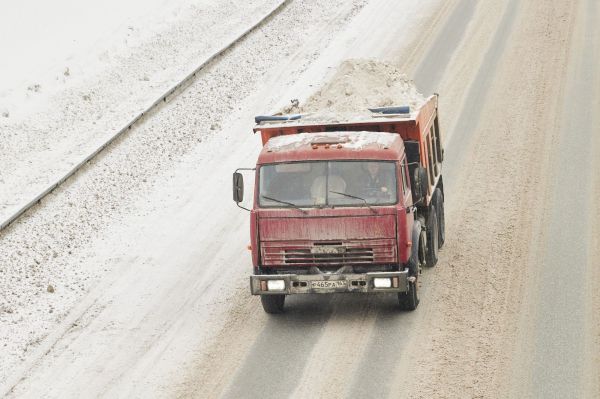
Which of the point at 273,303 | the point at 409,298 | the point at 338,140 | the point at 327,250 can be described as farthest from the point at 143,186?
the point at 409,298

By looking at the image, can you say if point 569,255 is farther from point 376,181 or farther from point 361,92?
point 361,92

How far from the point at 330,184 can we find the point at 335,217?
20.0 inches

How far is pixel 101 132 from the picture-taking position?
25.9m

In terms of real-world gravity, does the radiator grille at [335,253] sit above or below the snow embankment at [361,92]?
below

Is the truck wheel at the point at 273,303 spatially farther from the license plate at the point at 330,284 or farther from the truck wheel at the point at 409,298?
the truck wheel at the point at 409,298

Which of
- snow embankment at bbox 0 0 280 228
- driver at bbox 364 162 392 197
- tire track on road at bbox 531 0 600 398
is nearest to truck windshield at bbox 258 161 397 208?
driver at bbox 364 162 392 197

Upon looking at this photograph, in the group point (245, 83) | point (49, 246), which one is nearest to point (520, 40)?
point (245, 83)

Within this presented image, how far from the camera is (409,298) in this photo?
49.9ft

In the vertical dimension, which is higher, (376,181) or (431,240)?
(376,181)

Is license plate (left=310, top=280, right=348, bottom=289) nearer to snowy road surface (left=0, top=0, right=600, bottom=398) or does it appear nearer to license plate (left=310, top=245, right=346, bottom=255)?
license plate (left=310, top=245, right=346, bottom=255)

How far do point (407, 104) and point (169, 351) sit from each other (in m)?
6.18

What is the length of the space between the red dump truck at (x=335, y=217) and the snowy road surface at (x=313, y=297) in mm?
747

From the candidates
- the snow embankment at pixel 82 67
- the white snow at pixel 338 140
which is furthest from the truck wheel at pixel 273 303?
the snow embankment at pixel 82 67

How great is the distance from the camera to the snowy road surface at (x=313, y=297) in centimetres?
1370
